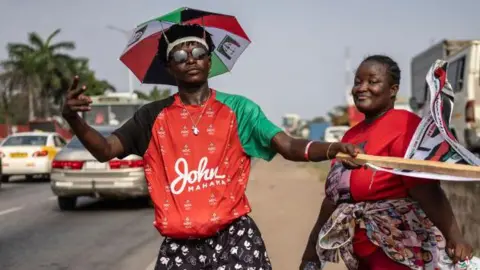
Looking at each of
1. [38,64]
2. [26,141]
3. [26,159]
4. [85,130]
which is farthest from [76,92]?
[38,64]

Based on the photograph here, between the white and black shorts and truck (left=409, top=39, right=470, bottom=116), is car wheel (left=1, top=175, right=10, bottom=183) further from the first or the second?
the white and black shorts

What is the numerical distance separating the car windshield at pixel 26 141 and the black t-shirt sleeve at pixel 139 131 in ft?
61.2

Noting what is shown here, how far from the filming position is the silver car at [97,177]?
39.9 ft

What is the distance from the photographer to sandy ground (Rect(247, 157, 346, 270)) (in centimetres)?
775

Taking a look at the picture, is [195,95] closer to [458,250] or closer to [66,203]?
[458,250]

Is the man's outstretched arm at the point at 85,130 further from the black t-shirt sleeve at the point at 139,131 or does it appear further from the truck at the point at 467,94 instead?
the truck at the point at 467,94

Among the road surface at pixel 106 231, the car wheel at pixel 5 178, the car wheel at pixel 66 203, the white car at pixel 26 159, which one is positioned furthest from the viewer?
the car wheel at pixel 5 178

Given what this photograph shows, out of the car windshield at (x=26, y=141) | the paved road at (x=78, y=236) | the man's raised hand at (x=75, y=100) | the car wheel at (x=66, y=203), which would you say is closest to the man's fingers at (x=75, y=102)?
the man's raised hand at (x=75, y=100)

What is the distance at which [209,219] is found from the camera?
3.14m

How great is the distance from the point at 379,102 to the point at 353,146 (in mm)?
452

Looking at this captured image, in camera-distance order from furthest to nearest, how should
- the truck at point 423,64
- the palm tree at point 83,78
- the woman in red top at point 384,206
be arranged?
the palm tree at point 83,78 < the truck at point 423,64 < the woman in red top at point 384,206

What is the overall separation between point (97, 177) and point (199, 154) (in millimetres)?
9334

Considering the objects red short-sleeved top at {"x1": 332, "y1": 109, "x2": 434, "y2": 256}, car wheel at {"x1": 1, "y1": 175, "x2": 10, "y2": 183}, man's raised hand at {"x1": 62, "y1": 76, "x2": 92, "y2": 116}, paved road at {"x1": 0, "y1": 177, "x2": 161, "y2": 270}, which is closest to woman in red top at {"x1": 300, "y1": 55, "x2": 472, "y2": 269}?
red short-sleeved top at {"x1": 332, "y1": 109, "x2": 434, "y2": 256}

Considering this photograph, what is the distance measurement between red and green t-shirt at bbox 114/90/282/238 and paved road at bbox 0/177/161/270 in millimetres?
4747
